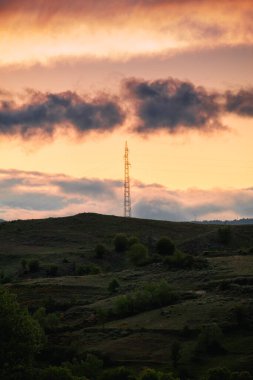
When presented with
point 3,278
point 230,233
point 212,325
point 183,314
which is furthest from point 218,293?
point 230,233

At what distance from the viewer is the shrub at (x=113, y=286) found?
13138cm

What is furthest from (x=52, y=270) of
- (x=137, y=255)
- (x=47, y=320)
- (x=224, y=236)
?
(x=47, y=320)

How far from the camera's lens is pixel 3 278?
539ft

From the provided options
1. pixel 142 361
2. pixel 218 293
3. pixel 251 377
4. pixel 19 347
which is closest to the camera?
pixel 251 377

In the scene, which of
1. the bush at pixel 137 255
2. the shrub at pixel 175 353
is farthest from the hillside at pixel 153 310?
the bush at pixel 137 255

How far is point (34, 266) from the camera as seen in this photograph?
552ft

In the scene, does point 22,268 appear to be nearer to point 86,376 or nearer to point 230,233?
point 230,233

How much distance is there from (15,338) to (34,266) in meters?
85.4

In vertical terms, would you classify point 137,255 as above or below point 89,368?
above

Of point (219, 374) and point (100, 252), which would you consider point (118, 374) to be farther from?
point (100, 252)

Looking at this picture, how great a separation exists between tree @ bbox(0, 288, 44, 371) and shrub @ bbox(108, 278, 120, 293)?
46.0m

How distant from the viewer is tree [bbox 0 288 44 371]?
81.4 m

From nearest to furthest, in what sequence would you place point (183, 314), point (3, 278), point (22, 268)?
1. point (183, 314)
2. point (3, 278)
3. point (22, 268)

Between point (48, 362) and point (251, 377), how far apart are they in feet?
93.6
